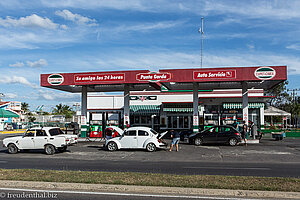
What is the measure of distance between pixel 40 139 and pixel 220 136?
12.4 metres

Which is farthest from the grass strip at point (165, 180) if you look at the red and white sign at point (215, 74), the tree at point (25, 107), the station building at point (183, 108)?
the tree at point (25, 107)

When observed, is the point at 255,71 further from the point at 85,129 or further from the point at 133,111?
the point at 133,111

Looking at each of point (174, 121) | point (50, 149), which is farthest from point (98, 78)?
point (174, 121)

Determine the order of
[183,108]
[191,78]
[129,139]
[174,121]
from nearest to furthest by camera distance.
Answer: [129,139], [191,78], [183,108], [174,121]

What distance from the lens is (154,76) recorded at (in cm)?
2581

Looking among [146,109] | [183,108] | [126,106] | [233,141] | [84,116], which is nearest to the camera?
[233,141]

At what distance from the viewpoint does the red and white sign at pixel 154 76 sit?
25594mm

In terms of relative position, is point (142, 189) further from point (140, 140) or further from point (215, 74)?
point (215, 74)

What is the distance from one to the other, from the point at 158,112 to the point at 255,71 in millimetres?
18449

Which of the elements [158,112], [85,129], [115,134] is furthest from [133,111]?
[115,134]

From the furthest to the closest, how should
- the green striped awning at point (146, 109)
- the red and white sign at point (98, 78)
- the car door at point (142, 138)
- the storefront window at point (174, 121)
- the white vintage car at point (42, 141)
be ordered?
the green striped awning at point (146, 109) → the storefront window at point (174, 121) → the red and white sign at point (98, 78) → the car door at point (142, 138) → the white vintage car at point (42, 141)

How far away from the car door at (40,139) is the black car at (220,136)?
1071 cm

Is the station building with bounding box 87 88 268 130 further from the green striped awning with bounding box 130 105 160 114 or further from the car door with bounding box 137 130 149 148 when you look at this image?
the car door with bounding box 137 130 149 148

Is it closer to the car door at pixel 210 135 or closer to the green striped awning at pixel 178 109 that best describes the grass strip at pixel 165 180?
the car door at pixel 210 135
